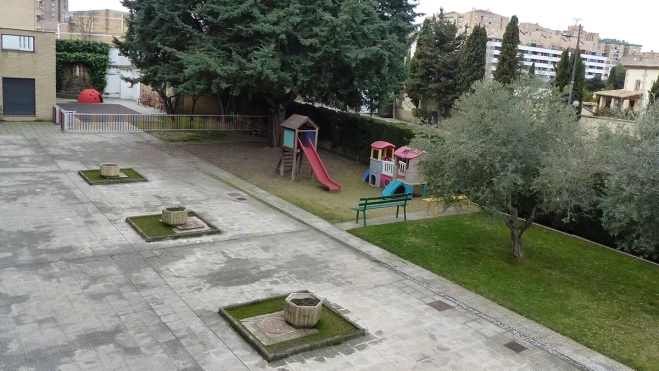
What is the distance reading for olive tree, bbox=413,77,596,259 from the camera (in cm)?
1271

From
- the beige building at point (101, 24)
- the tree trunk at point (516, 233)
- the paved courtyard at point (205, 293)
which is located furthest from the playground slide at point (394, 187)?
the beige building at point (101, 24)

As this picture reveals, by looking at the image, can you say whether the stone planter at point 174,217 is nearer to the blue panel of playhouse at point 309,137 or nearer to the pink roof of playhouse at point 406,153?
the pink roof of playhouse at point 406,153

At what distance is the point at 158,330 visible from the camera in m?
9.78

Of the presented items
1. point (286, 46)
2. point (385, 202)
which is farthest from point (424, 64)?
point (385, 202)

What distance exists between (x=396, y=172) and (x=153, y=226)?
9899 millimetres

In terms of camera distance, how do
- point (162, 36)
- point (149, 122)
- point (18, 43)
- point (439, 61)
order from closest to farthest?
point (162, 36) < point (18, 43) < point (149, 122) < point (439, 61)

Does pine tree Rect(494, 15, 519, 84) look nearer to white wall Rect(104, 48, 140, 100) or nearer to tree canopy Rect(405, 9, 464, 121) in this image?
tree canopy Rect(405, 9, 464, 121)

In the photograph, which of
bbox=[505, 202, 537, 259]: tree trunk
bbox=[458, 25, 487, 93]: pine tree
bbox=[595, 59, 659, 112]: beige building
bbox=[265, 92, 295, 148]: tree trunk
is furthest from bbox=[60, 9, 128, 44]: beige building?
bbox=[505, 202, 537, 259]: tree trunk

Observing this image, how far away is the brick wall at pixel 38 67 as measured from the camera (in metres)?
31.5

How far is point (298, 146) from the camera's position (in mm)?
23438

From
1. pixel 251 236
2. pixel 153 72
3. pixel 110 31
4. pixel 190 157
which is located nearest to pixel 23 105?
pixel 153 72

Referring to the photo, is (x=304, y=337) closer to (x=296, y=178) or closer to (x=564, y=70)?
(x=296, y=178)

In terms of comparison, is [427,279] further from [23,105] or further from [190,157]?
[23,105]

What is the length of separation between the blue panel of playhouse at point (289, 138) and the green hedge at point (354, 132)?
15.9 feet
